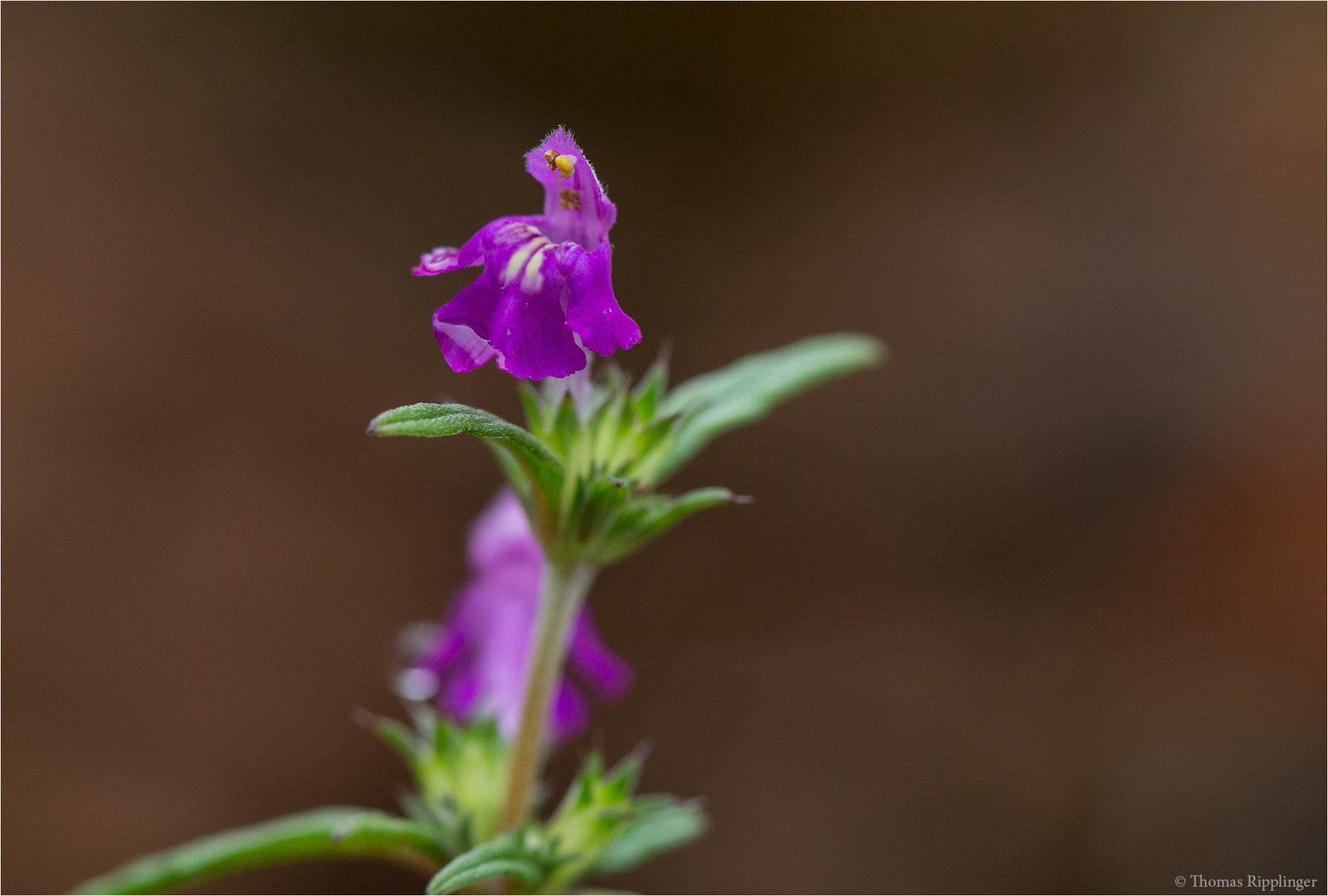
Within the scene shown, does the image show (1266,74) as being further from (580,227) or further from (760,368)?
(580,227)

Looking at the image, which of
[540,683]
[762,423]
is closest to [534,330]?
[540,683]

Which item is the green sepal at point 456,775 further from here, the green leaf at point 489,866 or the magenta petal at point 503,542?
the magenta petal at point 503,542

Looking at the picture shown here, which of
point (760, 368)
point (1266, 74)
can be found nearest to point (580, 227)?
point (760, 368)

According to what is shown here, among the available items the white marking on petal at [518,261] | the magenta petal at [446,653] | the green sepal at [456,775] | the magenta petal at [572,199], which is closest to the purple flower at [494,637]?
the magenta petal at [446,653]

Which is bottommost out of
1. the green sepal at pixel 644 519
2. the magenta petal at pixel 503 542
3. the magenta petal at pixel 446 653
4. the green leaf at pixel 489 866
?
the green leaf at pixel 489 866

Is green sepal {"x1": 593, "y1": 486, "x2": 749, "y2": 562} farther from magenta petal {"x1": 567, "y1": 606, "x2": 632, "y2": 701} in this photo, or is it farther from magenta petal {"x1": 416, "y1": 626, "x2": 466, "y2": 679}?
magenta petal {"x1": 416, "y1": 626, "x2": 466, "y2": 679}

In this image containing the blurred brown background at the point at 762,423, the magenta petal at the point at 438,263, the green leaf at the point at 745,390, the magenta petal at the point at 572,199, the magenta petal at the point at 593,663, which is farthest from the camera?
the blurred brown background at the point at 762,423

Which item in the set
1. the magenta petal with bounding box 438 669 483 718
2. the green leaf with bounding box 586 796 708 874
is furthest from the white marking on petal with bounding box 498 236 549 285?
the magenta petal with bounding box 438 669 483 718
